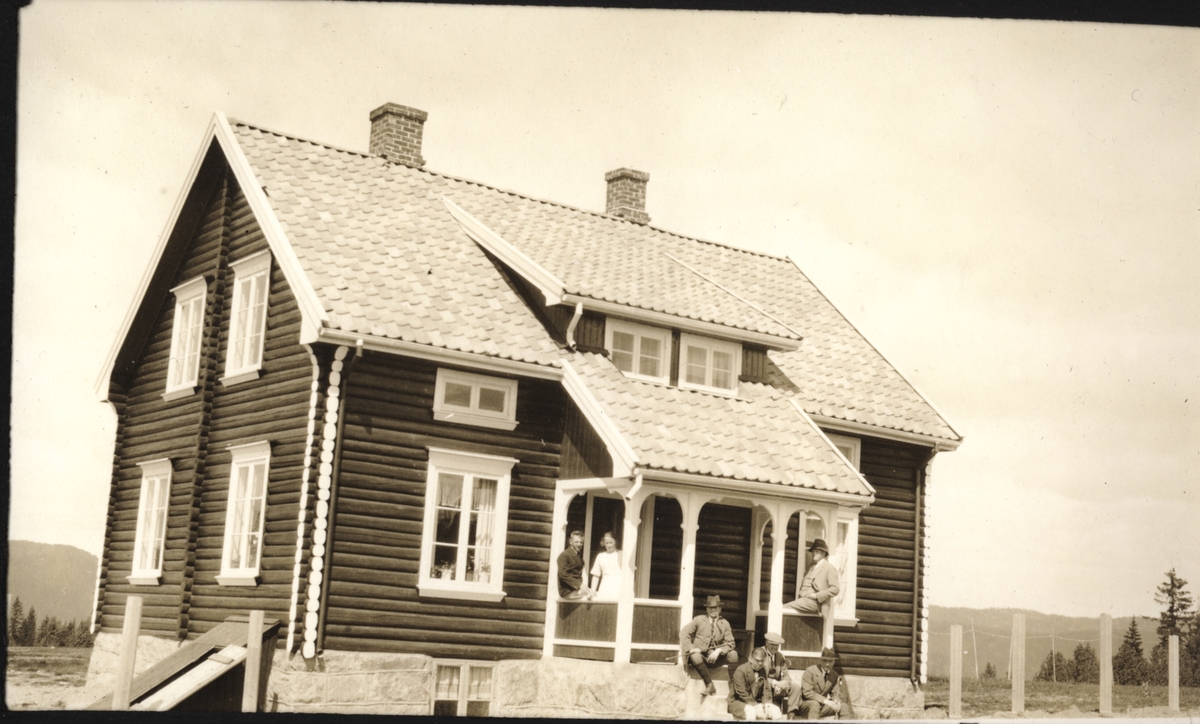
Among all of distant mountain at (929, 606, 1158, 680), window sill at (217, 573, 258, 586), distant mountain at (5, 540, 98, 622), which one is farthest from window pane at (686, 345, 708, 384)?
distant mountain at (5, 540, 98, 622)

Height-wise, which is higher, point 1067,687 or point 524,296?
point 524,296

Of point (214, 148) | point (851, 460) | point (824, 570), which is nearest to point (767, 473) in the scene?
point (824, 570)

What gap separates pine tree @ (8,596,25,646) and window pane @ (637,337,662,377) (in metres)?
10.5

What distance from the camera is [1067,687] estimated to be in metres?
32.8

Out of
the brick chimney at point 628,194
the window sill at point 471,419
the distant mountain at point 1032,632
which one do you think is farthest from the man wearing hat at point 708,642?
the brick chimney at point 628,194

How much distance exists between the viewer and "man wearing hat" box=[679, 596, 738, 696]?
778 inches

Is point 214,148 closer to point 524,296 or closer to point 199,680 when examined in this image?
point 524,296

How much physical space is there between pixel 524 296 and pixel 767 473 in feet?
16.4

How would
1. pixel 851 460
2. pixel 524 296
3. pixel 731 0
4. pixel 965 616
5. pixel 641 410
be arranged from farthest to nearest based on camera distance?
pixel 965 616, pixel 851 460, pixel 524 296, pixel 641 410, pixel 731 0

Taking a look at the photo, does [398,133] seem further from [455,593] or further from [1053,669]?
[1053,669]

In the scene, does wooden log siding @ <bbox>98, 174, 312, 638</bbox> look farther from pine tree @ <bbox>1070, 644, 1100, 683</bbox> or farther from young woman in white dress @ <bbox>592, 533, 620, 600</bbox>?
pine tree @ <bbox>1070, 644, 1100, 683</bbox>

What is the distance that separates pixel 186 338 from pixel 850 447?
12400 millimetres

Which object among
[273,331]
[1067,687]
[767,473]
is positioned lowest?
[1067,687]

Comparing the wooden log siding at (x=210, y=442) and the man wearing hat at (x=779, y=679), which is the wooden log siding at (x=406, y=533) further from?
the man wearing hat at (x=779, y=679)
